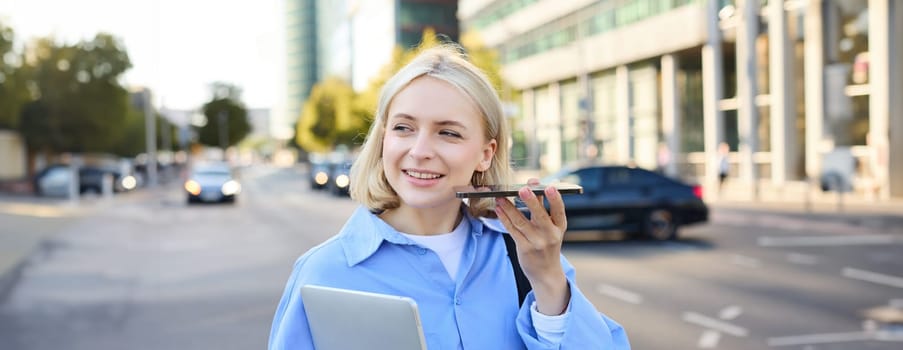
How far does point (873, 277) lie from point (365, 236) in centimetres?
948

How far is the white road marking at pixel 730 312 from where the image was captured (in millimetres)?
7633

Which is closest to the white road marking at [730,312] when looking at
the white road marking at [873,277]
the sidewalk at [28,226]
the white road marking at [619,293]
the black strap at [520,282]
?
the white road marking at [619,293]

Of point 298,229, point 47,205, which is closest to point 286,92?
point 47,205

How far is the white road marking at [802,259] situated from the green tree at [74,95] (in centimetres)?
3674

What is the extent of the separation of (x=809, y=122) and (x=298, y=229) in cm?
1718

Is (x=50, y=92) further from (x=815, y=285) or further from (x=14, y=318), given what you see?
(x=815, y=285)

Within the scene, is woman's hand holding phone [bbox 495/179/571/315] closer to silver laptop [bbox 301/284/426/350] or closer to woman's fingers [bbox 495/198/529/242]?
woman's fingers [bbox 495/198/529/242]

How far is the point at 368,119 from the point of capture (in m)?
2.56

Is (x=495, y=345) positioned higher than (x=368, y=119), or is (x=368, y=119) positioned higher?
(x=368, y=119)

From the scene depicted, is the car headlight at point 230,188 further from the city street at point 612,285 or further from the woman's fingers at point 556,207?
the woman's fingers at point 556,207

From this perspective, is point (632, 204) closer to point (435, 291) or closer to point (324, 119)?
point (435, 291)

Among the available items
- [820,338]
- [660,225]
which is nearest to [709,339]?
[820,338]

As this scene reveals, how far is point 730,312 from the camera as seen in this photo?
7.87m

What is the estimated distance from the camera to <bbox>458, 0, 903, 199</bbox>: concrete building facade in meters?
23.1
